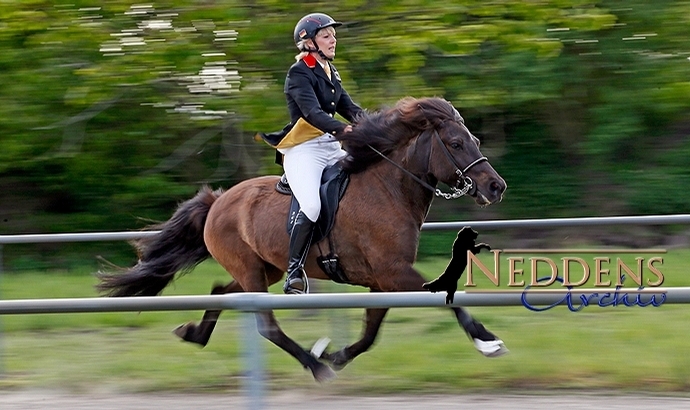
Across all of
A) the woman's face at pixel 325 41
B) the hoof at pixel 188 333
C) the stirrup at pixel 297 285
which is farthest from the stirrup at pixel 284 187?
the hoof at pixel 188 333

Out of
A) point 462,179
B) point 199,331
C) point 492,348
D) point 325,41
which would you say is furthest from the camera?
point 199,331

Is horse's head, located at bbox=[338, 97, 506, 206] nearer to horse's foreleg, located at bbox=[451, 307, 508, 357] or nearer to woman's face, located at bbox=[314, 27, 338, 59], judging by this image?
woman's face, located at bbox=[314, 27, 338, 59]

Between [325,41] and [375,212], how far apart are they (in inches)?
48.2

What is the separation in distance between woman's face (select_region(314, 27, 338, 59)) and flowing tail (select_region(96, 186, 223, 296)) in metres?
1.60

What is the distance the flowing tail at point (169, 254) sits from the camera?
7516 mm

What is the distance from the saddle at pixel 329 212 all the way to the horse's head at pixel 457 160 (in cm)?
64

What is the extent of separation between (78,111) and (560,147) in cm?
680

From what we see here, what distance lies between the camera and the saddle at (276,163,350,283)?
6.45 meters

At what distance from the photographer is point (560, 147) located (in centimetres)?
1465

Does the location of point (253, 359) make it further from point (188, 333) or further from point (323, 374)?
point (188, 333)

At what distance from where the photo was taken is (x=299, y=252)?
6.43m

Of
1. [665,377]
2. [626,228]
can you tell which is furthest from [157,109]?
[665,377]

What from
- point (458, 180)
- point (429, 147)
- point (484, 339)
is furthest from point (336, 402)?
point (429, 147)

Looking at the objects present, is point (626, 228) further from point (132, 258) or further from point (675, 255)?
point (132, 258)
